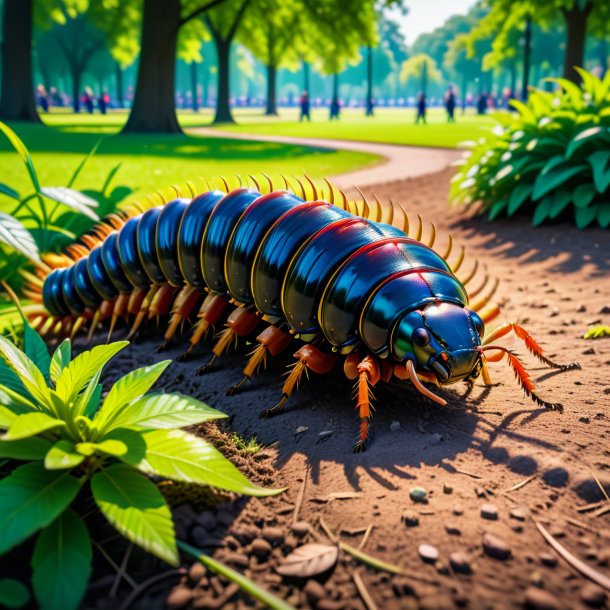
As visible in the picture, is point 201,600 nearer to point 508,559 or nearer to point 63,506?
point 63,506

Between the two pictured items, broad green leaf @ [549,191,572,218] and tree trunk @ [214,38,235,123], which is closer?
broad green leaf @ [549,191,572,218]

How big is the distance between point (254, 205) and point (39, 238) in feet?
10.5

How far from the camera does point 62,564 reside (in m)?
1.73

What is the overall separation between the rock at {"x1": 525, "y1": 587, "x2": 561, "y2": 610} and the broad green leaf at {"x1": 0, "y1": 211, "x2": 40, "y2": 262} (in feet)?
8.79

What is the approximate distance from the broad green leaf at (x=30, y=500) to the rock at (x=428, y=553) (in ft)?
3.71

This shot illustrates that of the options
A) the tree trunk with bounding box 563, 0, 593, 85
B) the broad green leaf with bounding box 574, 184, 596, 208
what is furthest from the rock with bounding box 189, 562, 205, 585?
the tree trunk with bounding box 563, 0, 593, 85

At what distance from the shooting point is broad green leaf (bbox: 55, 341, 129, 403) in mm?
2340

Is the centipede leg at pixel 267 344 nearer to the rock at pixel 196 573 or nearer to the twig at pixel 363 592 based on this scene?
the rock at pixel 196 573

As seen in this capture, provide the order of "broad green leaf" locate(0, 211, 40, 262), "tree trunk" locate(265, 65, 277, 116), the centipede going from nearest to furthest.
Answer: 1. the centipede
2. "broad green leaf" locate(0, 211, 40, 262)
3. "tree trunk" locate(265, 65, 277, 116)

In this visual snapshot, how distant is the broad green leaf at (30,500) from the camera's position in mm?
1704

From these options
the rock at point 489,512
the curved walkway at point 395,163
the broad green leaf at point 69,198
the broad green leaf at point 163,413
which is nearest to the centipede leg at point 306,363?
the broad green leaf at point 163,413

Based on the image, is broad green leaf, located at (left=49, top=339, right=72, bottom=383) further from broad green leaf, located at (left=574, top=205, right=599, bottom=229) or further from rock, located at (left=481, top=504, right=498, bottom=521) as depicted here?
broad green leaf, located at (left=574, top=205, right=599, bottom=229)

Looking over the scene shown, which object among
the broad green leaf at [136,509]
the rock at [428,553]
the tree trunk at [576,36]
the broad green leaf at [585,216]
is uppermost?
the tree trunk at [576,36]

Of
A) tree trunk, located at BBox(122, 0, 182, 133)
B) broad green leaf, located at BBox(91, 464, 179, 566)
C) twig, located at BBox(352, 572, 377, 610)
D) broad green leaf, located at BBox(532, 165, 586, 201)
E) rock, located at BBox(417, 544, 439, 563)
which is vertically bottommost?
twig, located at BBox(352, 572, 377, 610)
